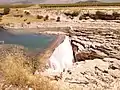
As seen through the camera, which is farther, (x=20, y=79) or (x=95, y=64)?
(x=95, y=64)

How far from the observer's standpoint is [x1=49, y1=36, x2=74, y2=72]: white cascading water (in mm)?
20750

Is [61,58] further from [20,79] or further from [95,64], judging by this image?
[20,79]

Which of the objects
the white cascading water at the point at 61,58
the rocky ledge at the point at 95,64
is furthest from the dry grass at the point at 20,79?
the white cascading water at the point at 61,58

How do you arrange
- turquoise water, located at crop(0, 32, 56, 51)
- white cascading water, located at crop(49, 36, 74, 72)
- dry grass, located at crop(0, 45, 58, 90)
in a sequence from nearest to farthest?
dry grass, located at crop(0, 45, 58, 90), white cascading water, located at crop(49, 36, 74, 72), turquoise water, located at crop(0, 32, 56, 51)

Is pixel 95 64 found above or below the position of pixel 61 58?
above

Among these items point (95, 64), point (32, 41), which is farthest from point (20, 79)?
point (32, 41)

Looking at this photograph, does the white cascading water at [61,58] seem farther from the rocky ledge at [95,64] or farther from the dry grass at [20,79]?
the dry grass at [20,79]

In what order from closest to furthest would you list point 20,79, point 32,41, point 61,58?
point 20,79
point 61,58
point 32,41

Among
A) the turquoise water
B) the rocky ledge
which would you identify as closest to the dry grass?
the rocky ledge

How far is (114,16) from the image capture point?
163 feet

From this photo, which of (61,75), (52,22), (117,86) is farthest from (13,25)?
(117,86)

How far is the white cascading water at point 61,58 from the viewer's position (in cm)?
2075

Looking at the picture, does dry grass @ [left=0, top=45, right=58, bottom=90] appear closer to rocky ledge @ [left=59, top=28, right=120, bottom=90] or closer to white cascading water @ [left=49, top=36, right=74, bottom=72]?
rocky ledge @ [left=59, top=28, right=120, bottom=90]

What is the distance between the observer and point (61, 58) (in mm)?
22578
